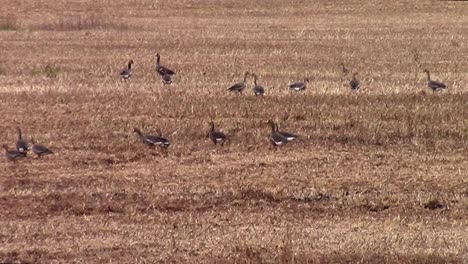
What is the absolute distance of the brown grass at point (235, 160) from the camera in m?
9.21

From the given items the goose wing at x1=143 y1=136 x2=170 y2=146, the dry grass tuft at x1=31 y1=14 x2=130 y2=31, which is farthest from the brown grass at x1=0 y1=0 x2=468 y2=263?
the dry grass tuft at x1=31 y1=14 x2=130 y2=31

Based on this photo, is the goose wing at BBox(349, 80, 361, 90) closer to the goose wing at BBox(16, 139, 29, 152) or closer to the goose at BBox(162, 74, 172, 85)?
the goose at BBox(162, 74, 172, 85)

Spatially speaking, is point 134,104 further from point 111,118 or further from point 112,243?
point 112,243

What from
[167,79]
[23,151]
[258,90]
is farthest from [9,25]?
[23,151]

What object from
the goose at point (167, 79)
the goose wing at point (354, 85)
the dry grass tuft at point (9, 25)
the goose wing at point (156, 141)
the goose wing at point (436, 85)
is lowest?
the dry grass tuft at point (9, 25)

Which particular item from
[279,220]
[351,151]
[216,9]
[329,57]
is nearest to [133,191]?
[279,220]

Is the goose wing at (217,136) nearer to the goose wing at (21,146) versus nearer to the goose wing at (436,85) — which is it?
the goose wing at (21,146)

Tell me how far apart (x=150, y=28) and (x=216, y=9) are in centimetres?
906

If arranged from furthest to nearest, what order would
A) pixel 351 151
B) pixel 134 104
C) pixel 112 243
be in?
1. pixel 134 104
2. pixel 351 151
3. pixel 112 243

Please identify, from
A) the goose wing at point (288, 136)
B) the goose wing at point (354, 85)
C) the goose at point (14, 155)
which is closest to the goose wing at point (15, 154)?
the goose at point (14, 155)

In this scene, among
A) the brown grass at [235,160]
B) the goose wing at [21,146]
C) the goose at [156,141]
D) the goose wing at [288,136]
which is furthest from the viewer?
the goose wing at [288,136]

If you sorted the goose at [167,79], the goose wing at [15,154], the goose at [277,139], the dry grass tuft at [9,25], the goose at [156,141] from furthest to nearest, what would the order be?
1. the dry grass tuft at [9,25]
2. the goose at [167,79]
3. the goose at [277,139]
4. the goose at [156,141]
5. the goose wing at [15,154]

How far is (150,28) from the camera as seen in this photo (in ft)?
127

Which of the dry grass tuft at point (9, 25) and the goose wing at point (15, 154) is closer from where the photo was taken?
the goose wing at point (15, 154)
